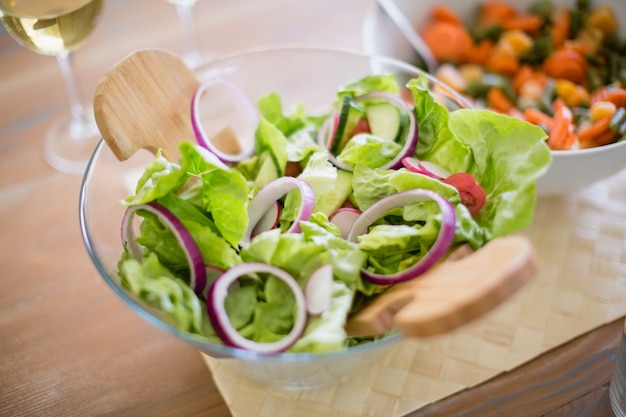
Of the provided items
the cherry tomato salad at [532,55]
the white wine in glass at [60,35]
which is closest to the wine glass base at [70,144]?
the white wine in glass at [60,35]

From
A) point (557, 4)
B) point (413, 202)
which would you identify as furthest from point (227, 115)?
point (557, 4)

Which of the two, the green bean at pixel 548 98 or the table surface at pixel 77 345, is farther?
the green bean at pixel 548 98

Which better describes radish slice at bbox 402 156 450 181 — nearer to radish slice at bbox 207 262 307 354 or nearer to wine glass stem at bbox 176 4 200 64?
radish slice at bbox 207 262 307 354

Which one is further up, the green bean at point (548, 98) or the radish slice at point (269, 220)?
the radish slice at point (269, 220)

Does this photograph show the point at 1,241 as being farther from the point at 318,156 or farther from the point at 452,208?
the point at 452,208

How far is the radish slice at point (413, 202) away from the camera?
809mm

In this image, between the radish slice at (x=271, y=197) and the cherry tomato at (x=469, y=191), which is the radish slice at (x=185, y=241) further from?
the cherry tomato at (x=469, y=191)

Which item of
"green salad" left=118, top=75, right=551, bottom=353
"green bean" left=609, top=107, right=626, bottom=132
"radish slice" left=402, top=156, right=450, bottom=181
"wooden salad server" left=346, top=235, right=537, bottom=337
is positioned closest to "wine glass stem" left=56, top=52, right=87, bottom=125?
"green salad" left=118, top=75, right=551, bottom=353

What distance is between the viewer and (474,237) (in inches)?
32.9

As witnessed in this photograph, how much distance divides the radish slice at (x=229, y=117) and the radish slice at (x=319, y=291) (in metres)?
0.32

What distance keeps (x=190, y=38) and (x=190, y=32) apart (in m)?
0.02

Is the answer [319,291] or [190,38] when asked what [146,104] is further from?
[190,38]

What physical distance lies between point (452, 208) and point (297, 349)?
269 millimetres

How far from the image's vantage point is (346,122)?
3.42 feet
